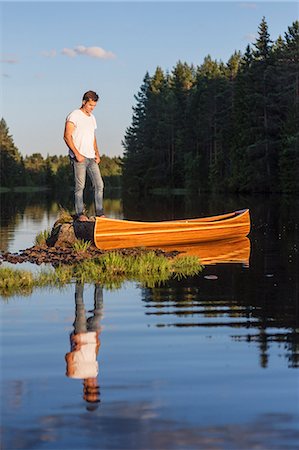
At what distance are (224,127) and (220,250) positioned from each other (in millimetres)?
66560

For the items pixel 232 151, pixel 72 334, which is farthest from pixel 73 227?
pixel 232 151

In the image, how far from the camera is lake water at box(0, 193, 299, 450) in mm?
4117

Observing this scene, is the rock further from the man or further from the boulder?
the man

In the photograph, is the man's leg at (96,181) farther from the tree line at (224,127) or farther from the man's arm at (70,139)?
the tree line at (224,127)

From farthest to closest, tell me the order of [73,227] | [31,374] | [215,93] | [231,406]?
1. [215,93]
2. [73,227]
3. [31,374]
4. [231,406]

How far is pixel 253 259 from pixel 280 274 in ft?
6.97

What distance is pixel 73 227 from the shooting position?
14930mm

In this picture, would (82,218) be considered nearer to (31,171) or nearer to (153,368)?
(153,368)

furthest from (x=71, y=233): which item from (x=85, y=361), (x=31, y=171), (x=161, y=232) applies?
(x=31, y=171)

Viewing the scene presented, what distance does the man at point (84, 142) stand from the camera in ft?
46.4

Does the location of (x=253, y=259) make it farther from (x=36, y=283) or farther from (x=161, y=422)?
(x=161, y=422)

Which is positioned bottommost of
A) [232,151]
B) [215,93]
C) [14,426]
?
[14,426]

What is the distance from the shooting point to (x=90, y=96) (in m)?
14.0

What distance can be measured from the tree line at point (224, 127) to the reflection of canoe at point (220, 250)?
1482 inches
